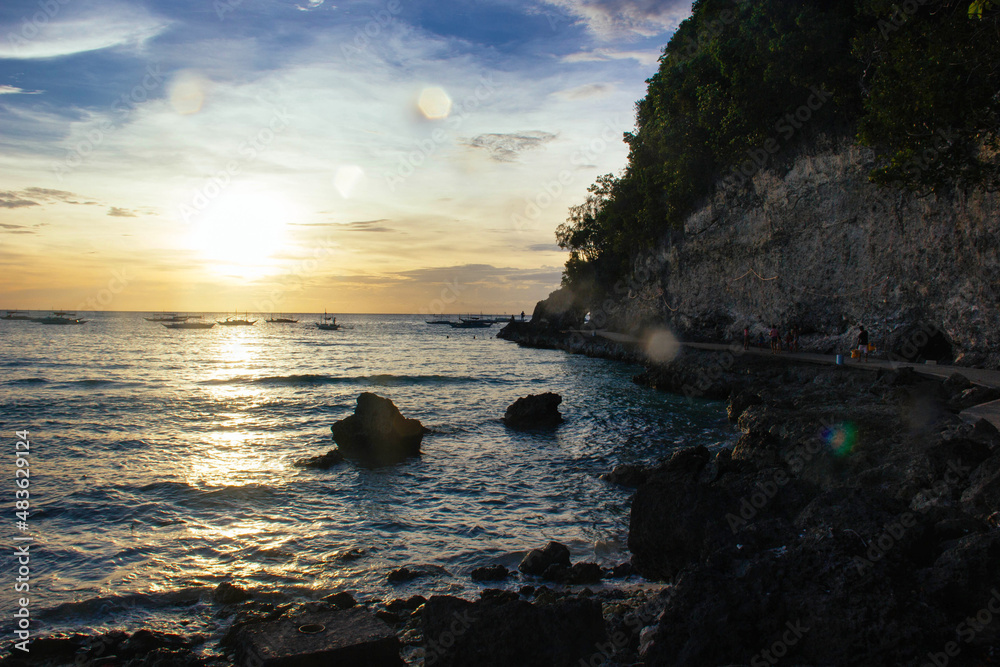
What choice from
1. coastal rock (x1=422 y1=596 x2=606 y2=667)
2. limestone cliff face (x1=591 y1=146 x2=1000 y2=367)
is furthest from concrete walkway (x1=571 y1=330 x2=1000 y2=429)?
coastal rock (x1=422 y1=596 x2=606 y2=667)

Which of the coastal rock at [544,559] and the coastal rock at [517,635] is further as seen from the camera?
the coastal rock at [544,559]

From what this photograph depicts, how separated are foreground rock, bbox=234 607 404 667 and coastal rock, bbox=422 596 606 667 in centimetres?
55

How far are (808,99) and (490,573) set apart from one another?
2991cm

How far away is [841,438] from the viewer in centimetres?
1299

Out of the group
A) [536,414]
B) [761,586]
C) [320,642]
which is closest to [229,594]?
[320,642]

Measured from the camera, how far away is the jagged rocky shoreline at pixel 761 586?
4.97 m

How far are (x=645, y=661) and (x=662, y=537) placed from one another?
3819 millimetres

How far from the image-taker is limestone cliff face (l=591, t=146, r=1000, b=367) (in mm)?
20766

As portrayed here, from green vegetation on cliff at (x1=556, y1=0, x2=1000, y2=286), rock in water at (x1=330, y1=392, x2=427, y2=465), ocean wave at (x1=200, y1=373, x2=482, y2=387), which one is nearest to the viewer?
green vegetation on cliff at (x1=556, y1=0, x2=1000, y2=286)

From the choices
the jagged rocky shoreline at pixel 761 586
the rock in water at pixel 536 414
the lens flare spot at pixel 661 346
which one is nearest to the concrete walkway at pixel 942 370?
the jagged rocky shoreline at pixel 761 586

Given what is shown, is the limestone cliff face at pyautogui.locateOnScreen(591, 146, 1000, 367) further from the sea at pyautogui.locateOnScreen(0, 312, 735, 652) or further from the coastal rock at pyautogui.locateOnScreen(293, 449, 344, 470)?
the coastal rock at pyautogui.locateOnScreen(293, 449, 344, 470)

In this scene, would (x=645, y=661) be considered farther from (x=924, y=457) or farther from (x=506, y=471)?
(x=506, y=471)

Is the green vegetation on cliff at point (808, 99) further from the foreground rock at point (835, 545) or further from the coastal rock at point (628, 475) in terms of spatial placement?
the coastal rock at point (628, 475)

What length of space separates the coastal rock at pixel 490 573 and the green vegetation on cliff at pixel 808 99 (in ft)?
38.9
